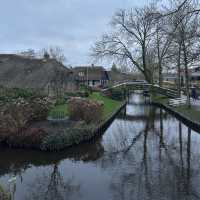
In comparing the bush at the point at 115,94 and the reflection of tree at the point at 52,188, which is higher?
the bush at the point at 115,94

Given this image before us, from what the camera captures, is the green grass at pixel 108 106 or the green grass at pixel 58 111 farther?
the green grass at pixel 108 106

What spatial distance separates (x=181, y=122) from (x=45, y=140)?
14.9 m

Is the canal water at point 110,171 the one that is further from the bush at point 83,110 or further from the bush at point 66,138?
the bush at point 83,110

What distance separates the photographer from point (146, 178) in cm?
1130

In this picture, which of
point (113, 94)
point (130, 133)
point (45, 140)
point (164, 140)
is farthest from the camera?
point (113, 94)

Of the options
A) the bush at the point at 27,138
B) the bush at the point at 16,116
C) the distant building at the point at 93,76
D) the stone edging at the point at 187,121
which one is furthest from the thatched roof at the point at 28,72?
the distant building at the point at 93,76

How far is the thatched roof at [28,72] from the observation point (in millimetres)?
36219

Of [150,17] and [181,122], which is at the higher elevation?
[150,17]

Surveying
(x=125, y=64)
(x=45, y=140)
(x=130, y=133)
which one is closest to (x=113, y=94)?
(x=125, y=64)

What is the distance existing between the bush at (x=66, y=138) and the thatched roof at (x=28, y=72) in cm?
1909

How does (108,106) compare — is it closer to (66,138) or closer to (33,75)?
(33,75)

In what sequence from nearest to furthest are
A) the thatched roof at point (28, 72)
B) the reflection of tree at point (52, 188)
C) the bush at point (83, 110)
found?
1. the reflection of tree at point (52, 188)
2. the bush at point (83, 110)
3. the thatched roof at point (28, 72)

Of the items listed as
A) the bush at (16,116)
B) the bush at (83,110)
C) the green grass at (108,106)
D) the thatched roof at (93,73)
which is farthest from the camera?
the thatched roof at (93,73)

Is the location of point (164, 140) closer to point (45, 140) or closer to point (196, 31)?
point (45, 140)
